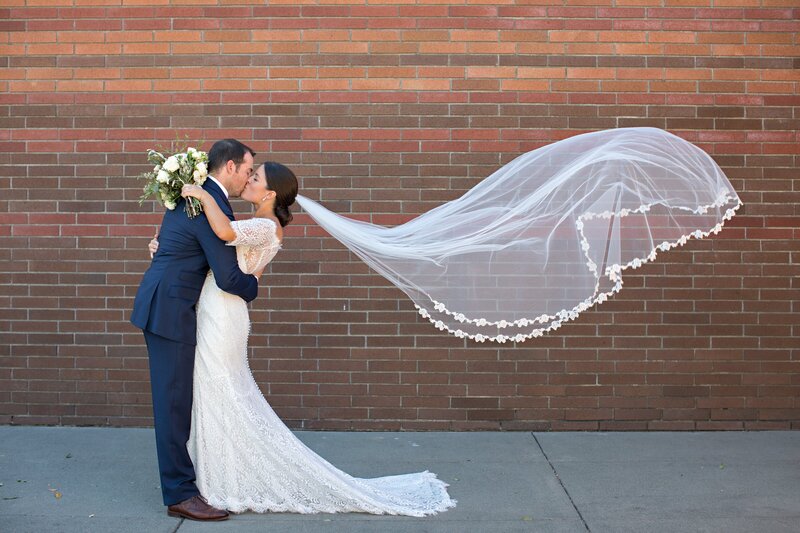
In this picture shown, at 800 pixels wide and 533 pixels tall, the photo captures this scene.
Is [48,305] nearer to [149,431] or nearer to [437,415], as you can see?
[149,431]

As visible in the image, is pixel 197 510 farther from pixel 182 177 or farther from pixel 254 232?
pixel 182 177

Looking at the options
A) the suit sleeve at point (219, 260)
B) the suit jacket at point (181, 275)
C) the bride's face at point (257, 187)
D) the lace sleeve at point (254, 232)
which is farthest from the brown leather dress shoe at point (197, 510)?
the bride's face at point (257, 187)

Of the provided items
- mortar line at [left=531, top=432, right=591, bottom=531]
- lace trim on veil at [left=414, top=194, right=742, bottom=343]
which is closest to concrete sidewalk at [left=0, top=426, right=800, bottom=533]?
mortar line at [left=531, top=432, right=591, bottom=531]

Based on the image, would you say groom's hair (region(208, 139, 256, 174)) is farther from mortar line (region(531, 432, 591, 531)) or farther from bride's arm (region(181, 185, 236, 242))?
mortar line (region(531, 432, 591, 531))

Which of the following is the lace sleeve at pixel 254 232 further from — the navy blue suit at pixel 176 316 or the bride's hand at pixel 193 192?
the bride's hand at pixel 193 192

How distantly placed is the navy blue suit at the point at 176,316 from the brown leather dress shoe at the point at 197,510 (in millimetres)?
39

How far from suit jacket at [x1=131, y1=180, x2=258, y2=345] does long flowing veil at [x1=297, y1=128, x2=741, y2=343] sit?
1.37 meters

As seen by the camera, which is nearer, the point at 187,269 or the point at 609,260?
the point at 187,269

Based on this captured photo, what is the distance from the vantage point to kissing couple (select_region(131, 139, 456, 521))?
14.2 ft

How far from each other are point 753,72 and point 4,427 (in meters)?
6.29

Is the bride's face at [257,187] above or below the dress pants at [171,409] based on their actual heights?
above

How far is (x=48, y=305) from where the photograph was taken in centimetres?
624

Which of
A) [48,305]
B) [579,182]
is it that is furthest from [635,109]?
[48,305]

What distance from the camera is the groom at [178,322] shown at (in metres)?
4.32
